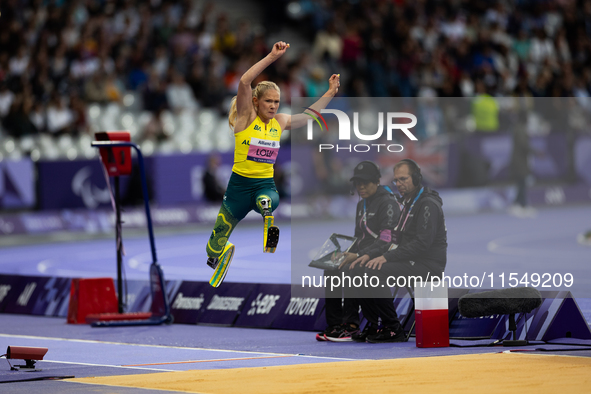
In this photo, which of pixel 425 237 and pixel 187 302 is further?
pixel 187 302

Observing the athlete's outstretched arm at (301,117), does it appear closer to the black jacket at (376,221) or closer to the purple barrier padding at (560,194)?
the black jacket at (376,221)

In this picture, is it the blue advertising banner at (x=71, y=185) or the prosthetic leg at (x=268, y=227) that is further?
the blue advertising banner at (x=71, y=185)

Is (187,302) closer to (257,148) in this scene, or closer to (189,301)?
(189,301)

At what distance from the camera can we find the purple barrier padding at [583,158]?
12.0m

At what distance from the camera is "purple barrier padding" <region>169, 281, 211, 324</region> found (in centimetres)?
1206

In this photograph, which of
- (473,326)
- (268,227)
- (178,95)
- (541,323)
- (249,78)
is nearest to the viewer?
(249,78)

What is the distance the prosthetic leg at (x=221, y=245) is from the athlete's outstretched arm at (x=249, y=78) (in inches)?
42.1

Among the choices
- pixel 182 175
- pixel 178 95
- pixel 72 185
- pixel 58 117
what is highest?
pixel 178 95

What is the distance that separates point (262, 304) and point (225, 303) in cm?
57

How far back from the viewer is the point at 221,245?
939 centimetres

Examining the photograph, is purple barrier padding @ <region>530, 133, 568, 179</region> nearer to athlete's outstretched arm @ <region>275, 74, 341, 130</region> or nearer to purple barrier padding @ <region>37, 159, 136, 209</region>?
athlete's outstretched arm @ <region>275, 74, 341, 130</region>

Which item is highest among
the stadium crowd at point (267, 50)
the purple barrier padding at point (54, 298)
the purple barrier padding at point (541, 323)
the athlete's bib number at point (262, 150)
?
the stadium crowd at point (267, 50)

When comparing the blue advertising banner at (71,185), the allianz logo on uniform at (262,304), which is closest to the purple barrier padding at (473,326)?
the allianz logo on uniform at (262,304)

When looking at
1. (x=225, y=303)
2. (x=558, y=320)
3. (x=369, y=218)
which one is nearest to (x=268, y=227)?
(x=369, y=218)
